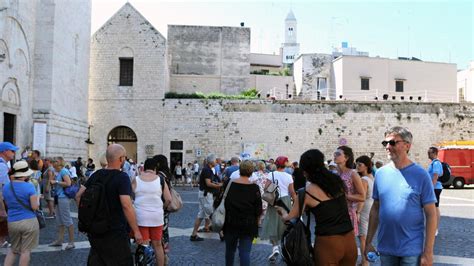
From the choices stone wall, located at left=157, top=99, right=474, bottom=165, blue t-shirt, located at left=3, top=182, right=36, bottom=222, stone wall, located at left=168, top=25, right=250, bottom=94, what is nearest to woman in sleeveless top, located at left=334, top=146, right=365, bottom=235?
blue t-shirt, located at left=3, top=182, right=36, bottom=222

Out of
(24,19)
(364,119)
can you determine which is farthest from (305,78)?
(24,19)

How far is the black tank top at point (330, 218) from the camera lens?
14.1 feet

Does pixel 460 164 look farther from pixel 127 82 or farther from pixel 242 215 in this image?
pixel 242 215

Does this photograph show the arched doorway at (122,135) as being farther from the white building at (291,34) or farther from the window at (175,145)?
the white building at (291,34)

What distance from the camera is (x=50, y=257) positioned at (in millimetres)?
8102

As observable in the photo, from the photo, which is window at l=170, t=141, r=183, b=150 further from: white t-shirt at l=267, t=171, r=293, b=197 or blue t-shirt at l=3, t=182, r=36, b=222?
blue t-shirt at l=3, t=182, r=36, b=222

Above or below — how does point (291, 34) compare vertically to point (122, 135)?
above

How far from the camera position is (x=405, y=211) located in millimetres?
3975

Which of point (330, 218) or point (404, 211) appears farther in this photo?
point (330, 218)

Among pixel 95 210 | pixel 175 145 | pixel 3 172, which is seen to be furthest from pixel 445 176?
pixel 175 145

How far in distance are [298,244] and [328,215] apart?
36cm

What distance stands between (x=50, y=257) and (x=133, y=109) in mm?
22640

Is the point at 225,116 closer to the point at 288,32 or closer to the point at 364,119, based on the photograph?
the point at 364,119

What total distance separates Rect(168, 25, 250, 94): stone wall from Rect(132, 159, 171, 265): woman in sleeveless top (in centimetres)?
2995
